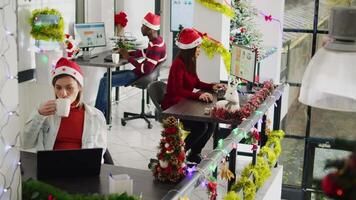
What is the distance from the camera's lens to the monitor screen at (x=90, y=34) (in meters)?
8.09

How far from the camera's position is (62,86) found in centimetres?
406

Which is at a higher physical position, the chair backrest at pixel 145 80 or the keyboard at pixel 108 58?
the keyboard at pixel 108 58

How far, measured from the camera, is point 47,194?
2.92m

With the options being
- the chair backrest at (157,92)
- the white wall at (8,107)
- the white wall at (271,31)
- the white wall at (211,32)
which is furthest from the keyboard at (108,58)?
the white wall at (8,107)

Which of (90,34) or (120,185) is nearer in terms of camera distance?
(120,185)

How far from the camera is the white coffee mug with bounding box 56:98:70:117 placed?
3.79m

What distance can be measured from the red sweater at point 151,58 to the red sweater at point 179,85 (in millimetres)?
1972

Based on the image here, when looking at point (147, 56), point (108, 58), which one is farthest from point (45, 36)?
point (147, 56)

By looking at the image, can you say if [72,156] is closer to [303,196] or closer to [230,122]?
[230,122]

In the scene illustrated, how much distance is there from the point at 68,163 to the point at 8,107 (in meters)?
0.88

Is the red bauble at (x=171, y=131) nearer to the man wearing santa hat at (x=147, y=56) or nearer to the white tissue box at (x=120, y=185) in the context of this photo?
the white tissue box at (x=120, y=185)

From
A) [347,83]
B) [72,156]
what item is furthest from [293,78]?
[347,83]

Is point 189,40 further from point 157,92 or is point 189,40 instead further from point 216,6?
point 216,6

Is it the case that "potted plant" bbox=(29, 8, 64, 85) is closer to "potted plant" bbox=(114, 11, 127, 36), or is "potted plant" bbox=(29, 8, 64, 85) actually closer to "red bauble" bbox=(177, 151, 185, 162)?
"potted plant" bbox=(114, 11, 127, 36)
